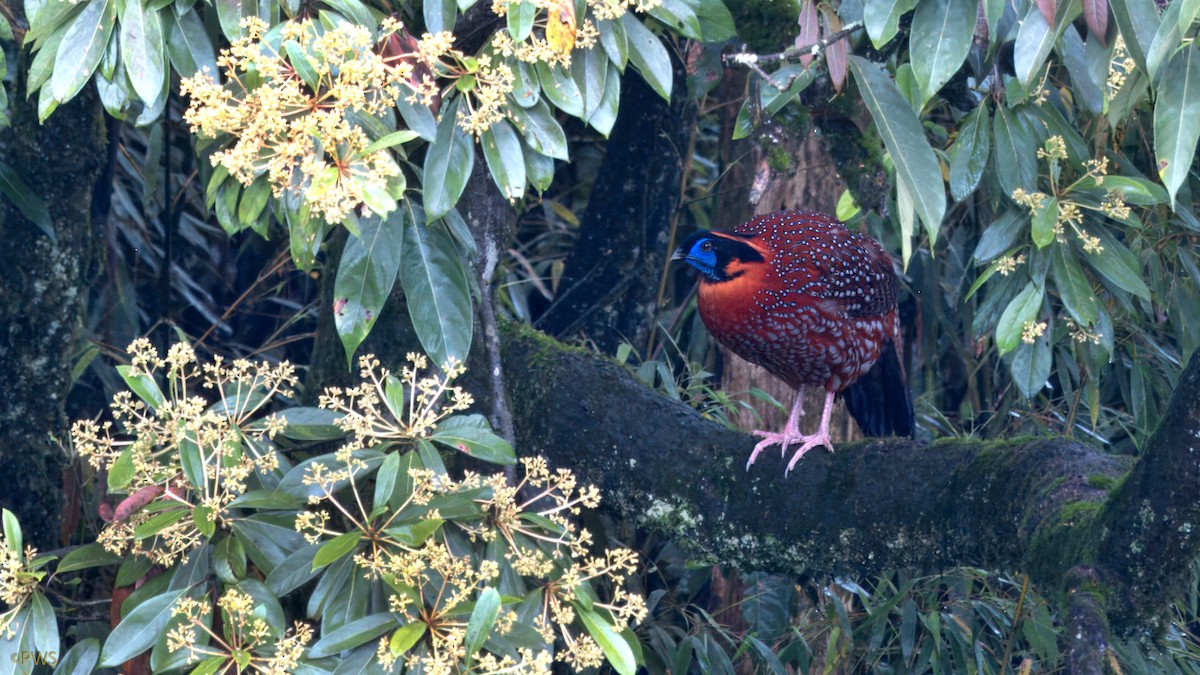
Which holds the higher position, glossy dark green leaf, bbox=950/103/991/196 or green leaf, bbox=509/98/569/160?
green leaf, bbox=509/98/569/160

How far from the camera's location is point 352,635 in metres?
1.66

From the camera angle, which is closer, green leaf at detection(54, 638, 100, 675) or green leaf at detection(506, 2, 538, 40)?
green leaf at detection(506, 2, 538, 40)

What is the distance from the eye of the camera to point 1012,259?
228 cm

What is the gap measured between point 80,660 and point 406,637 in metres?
0.59

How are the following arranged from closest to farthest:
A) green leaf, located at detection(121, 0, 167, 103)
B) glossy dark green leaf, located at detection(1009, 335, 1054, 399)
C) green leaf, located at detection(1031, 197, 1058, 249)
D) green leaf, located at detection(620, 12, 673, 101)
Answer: green leaf, located at detection(121, 0, 167, 103)
green leaf, located at detection(620, 12, 673, 101)
green leaf, located at detection(1031, 197, 1058, 249)
glossy dark green leaf, located at detection(1009, 335, 1054, 399)

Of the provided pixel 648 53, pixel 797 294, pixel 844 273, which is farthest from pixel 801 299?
pixel 648 53

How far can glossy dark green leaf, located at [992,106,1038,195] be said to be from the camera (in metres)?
2.12

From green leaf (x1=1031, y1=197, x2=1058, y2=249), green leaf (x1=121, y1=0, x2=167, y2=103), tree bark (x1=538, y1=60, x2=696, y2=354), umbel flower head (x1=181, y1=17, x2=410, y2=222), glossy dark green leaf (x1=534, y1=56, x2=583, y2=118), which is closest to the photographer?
umbel flower head (x1=181, y1=17, x2=410, y2=222)

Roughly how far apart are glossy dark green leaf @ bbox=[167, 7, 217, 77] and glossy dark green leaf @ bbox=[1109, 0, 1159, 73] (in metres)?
1.26

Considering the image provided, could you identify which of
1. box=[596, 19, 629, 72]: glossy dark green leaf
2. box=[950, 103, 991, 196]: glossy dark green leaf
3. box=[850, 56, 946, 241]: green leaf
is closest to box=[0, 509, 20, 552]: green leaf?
box=[596, 19, 629, 72]: glossy dark green leaf

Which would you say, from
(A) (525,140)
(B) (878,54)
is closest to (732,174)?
(B) (878,54)

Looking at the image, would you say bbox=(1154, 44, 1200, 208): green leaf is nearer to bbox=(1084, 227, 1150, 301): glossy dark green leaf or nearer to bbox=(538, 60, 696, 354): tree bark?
bbox=(1084, 227, 1150, 301): glossy dark green leaf

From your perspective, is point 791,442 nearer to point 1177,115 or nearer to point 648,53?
point 648,53

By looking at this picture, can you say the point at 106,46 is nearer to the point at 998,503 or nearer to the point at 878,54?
the point at 878,54
